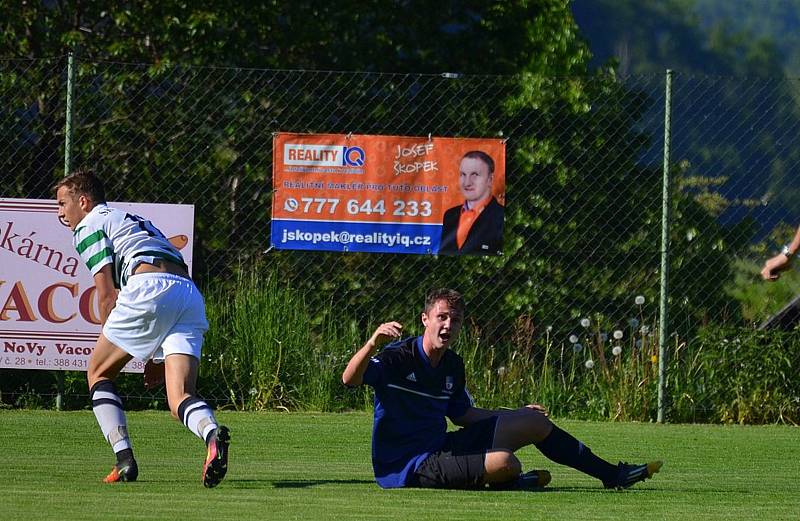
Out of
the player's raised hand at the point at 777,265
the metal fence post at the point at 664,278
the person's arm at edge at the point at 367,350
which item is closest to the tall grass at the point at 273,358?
the metal fence post at the point at 664,278

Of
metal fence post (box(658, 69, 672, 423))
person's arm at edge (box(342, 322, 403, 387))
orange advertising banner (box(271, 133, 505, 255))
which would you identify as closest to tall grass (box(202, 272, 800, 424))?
metal fence post (box(658, 69, 672, 423))

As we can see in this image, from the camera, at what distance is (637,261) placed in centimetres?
1284

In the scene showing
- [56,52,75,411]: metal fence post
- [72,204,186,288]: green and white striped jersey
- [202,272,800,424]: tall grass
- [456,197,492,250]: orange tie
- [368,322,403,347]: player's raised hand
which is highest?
[56,52,75,411]: metal fence post

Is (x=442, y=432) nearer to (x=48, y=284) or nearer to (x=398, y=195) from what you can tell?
(x=398, y=195)

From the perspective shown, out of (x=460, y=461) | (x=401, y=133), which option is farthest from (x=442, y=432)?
(x=401, y=133)

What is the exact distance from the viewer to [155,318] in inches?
300

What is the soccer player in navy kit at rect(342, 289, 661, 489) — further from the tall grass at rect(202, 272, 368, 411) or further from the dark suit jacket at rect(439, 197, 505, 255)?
the tall grass at rect(202, 272, 368, 411)

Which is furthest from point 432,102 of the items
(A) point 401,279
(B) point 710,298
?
(B) point 710,298

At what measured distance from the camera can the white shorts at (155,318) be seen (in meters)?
7.61

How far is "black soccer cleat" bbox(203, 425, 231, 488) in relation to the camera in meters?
7.00

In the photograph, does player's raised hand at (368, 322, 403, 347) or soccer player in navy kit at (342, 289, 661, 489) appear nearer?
player's raised hand at (368, 322, 403, 347)

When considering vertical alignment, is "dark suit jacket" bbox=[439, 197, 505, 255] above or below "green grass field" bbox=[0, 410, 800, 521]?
above

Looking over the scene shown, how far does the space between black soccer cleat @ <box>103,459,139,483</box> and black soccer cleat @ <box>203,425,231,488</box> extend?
590 mm

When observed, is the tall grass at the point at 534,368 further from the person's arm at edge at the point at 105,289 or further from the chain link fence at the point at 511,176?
the person's arm at edge at the point at 105,289
